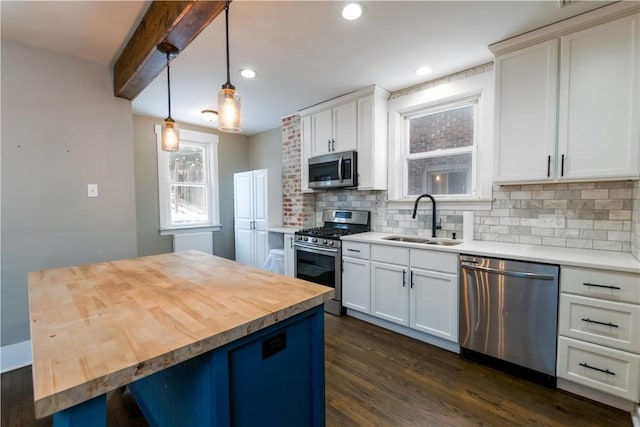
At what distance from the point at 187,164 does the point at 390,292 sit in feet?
12.5

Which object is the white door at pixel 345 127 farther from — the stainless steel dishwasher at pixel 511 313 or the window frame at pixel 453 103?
the stainless steel dishwasher at pixel 511 313

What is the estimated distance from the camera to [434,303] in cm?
244

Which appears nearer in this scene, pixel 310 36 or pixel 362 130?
pixel 310 36

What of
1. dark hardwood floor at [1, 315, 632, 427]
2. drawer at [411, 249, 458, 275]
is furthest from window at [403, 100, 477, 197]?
dark hardwood floor at [1, 315, 632, 427]

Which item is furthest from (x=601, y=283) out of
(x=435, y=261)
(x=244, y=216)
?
(x=244, y=216)

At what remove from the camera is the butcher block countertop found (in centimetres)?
74

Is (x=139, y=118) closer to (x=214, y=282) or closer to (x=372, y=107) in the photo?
(x=372, y=107)

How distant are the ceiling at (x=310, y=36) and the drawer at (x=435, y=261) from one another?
5.62 ft

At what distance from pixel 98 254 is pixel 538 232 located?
157 inches

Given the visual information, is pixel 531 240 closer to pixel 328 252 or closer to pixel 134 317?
pixel 328 252

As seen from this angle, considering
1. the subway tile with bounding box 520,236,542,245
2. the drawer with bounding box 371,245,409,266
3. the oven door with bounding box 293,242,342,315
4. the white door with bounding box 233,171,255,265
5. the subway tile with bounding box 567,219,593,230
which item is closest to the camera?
the subway tile with bounding box 567,219,593,230

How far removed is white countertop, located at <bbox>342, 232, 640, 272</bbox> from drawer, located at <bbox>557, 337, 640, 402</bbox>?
512mm

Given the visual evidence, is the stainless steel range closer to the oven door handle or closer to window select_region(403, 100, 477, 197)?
the oven door handle

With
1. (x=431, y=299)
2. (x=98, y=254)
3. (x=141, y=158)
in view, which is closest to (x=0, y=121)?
(x=98, y=254)
